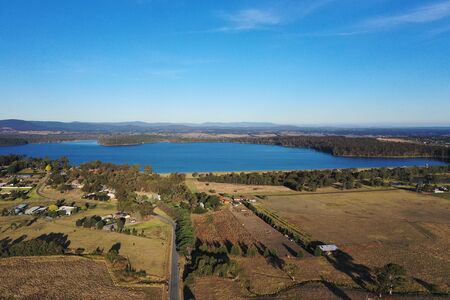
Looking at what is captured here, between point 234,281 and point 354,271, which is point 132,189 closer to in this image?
point 234,281

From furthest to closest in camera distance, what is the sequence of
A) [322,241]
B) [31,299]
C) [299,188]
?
[299,188]
[322,241]
[31,299]

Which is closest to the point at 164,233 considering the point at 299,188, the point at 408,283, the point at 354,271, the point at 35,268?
the point at 35,268

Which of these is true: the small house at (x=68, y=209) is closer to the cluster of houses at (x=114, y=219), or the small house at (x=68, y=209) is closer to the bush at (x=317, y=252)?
the cluster of houses at (x=114, y=219)

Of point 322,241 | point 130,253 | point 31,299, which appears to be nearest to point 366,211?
point 322,241

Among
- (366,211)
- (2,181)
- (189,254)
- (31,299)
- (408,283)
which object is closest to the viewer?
(31,299)

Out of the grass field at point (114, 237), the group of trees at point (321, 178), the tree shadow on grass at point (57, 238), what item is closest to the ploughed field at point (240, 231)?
the grass field at point (114, 237)

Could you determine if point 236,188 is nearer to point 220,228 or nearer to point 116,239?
point 220,228

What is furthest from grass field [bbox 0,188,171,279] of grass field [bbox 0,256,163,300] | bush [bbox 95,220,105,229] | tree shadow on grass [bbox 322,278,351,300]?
tree shadow on grass [bbox 322,278,351,300]

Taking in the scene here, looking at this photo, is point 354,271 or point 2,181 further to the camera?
point 2,181
